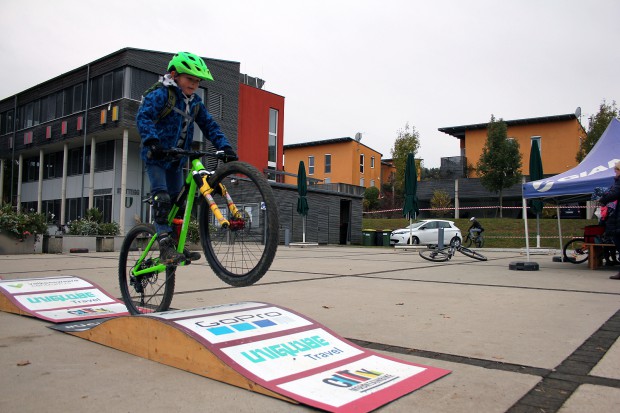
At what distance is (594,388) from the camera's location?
221cm

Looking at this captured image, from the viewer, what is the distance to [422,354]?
285cm

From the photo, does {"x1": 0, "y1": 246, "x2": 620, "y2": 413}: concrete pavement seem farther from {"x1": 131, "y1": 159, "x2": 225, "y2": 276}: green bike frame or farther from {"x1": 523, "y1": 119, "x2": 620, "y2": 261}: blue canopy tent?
{"x1": 523, "y1": 119, "x2": 620, "y2": 261}: blue canopy tent

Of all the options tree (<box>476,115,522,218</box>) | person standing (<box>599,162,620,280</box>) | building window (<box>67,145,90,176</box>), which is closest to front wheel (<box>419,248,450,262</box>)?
person standing (<box>599,162,620,280</box>)

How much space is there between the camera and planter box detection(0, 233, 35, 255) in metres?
13.3

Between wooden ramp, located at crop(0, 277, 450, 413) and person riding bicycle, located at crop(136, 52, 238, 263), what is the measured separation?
63 centimetres

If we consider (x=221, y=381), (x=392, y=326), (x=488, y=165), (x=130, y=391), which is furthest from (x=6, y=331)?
(x=488, y=165)

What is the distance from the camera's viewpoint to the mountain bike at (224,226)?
2.98m

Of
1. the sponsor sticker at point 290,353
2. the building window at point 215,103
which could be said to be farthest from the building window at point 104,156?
the sponsor sticker at point 290,353

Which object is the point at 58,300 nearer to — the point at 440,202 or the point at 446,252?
the point at 446,252

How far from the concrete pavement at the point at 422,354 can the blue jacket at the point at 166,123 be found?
156 cm

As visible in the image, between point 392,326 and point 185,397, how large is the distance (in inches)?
77.5

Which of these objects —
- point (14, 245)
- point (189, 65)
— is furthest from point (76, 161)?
point (189, 65)

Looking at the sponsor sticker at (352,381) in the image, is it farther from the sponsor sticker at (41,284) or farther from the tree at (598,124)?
the tree at (598,124)

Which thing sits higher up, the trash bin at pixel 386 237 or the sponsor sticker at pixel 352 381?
the trash bin at pixel 386 237
